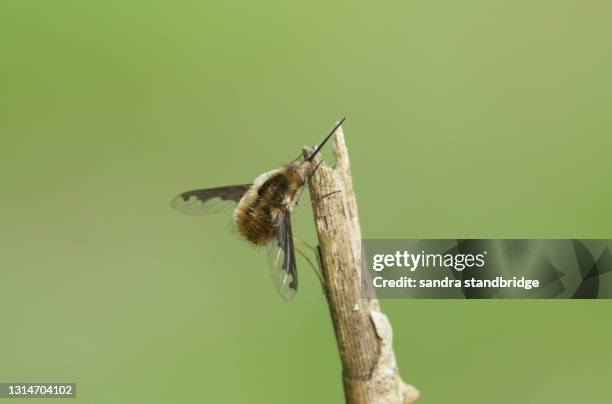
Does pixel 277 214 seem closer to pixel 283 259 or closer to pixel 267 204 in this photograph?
pixel 267 204

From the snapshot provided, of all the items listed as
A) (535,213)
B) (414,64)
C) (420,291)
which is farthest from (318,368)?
(414,64)

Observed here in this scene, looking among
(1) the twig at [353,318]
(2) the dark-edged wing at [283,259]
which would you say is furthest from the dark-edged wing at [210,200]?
(1) the twig at [353,318]

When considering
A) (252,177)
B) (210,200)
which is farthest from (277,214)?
(252,177)

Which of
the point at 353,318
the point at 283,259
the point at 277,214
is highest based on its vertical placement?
the point at 277,214

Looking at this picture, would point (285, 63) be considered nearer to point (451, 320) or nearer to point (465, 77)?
point (465, 77)

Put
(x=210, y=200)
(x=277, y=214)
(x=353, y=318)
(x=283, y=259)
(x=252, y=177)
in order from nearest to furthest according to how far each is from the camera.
Answer: (x=353, y=318)
(x=283, y=259)
(x=277, y=214)
(x=210, y=200)
(x=252, y=177)

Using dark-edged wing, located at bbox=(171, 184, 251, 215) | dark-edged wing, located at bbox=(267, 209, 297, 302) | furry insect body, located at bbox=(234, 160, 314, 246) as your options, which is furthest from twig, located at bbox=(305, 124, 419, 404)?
dark-edged wing, located at bbox=(171, 184, 251, 215)

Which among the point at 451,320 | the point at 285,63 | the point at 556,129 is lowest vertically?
the point at 451,320

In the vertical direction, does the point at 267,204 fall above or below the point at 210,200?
below
